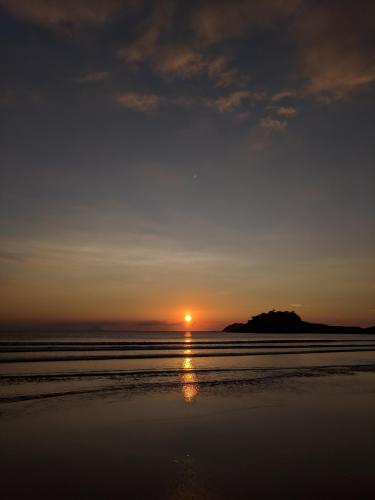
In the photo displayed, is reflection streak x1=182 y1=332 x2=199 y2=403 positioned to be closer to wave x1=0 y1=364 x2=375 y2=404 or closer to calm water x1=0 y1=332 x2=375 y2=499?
calm water x1=0 y1=332 x2=375 y2=499

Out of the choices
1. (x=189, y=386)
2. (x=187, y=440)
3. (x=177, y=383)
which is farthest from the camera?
(x=177, y=383)

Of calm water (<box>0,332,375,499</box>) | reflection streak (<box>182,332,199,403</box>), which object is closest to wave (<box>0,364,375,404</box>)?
calm water (<box>0,332,375,499</box>)

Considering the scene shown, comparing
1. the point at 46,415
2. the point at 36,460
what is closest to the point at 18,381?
the point at 46,415

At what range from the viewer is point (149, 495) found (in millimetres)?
6992

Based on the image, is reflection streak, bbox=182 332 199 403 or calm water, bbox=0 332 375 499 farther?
reflection streak, bbox=182 332 199 403

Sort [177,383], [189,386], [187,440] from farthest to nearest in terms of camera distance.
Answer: [177,383] → [189,386] → [187,440]

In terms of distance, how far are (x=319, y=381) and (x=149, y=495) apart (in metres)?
16.6

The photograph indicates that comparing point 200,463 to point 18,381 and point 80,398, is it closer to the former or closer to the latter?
point 80,398

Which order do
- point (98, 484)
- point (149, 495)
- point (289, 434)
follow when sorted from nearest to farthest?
point (149, 495), point (98, 484), point (289, 434)

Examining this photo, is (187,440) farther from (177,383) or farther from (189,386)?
(177,383)

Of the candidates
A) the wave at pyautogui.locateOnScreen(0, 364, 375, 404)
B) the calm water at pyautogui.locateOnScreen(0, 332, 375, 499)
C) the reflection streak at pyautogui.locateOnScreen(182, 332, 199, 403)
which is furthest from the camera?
the wave at pyautogui.locateOnScreen(0, 364, 375, 404)

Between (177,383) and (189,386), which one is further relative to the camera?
(177,383)

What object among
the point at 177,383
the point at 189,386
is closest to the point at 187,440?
the point at 189,386

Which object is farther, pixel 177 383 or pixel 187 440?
pixel 177 383
